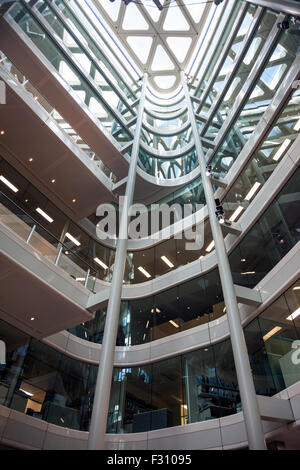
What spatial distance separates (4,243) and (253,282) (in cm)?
752

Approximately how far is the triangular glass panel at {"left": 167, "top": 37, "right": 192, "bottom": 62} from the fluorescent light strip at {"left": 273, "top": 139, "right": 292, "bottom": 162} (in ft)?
67.0

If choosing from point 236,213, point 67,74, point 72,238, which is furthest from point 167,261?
point 67,74

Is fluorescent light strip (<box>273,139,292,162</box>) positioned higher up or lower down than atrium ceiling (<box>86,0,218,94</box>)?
lower down

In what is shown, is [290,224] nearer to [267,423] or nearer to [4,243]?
[267,423]

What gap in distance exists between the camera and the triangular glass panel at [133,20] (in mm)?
24344

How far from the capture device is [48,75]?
1323 cm

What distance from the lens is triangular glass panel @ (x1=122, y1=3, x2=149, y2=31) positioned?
24344mm

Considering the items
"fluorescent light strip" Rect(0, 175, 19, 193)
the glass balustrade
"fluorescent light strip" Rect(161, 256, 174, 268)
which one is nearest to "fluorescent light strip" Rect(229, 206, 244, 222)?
the glass balustrade

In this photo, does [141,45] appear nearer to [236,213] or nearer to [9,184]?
[9,184]

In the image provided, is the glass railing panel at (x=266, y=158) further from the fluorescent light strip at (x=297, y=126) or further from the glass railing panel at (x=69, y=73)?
the glass railing panel at (x=69, y=73)

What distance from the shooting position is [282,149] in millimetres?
9930

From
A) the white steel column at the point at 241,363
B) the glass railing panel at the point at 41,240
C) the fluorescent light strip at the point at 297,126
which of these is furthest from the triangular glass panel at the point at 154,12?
the glass railing panel at the point at 41,240

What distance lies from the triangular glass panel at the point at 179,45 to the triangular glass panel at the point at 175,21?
2.59 feet

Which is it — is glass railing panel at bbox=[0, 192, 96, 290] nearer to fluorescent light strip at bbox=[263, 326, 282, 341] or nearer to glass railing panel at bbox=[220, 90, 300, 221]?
fluorescent light strip at bbox=[263, 326, 282, 341]
